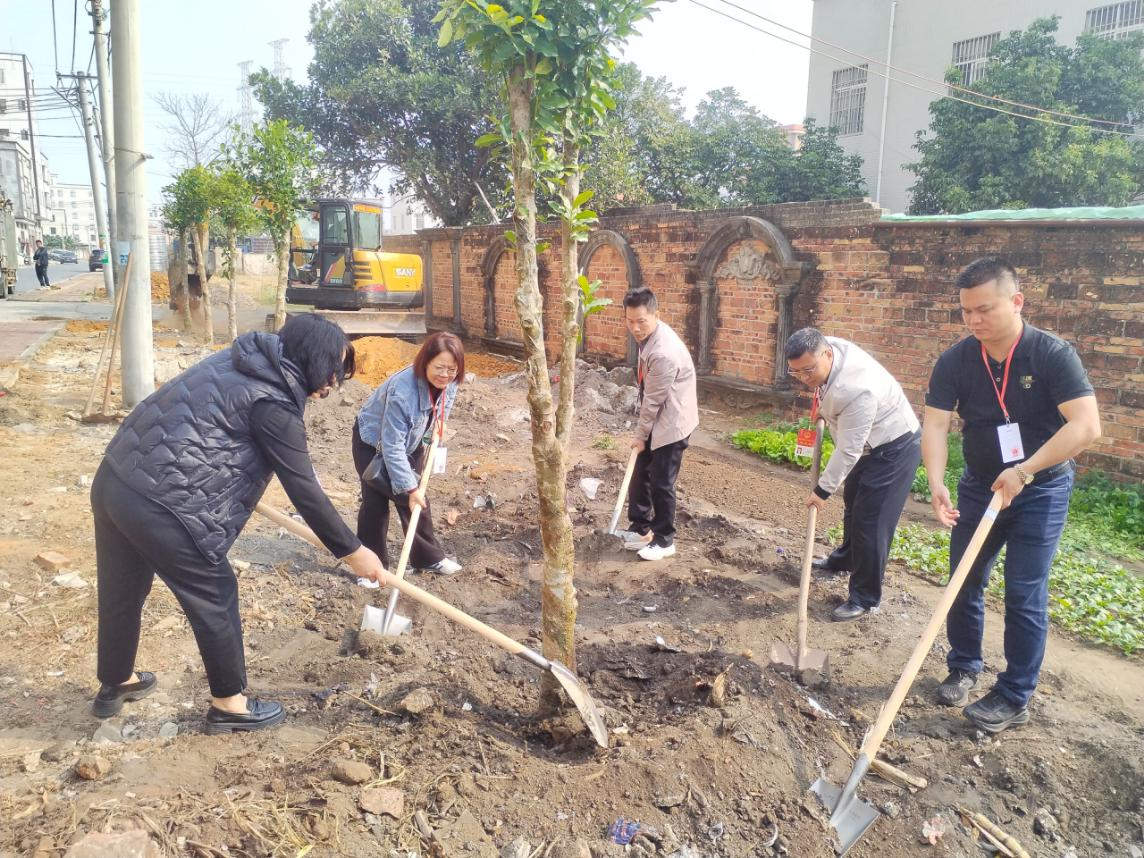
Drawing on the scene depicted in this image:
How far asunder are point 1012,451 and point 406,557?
9.58 ft

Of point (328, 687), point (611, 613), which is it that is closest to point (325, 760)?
point (328, 687)

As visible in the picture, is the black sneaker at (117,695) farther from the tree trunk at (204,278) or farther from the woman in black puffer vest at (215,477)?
the tree trunk at (204,278)

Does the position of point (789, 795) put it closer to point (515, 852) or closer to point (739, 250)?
point (515, 852)

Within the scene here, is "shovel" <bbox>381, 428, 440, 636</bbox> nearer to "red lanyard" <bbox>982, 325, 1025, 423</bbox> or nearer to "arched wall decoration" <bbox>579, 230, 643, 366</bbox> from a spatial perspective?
"red lanyard" <bbox>982, 325, 1025, 423</bbox>

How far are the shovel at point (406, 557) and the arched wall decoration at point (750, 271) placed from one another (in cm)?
572

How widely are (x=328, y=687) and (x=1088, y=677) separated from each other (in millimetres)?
3602

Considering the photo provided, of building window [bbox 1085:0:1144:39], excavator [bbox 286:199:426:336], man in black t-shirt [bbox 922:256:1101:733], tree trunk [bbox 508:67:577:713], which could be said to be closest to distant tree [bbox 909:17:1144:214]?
building window [bbox 1085:0:1144:39]

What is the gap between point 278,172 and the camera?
11.2 m

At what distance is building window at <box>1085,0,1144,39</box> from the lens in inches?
680

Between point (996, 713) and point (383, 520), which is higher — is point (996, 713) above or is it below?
below

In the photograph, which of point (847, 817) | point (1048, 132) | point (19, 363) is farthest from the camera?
point (1048, 132)

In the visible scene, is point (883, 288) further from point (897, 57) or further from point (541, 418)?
point (897, 57)

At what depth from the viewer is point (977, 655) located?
3.39m

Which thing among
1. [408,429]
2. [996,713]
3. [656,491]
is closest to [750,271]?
[656,491]
